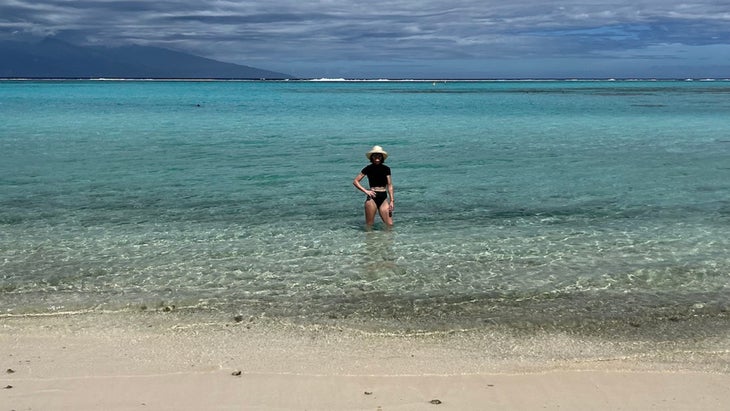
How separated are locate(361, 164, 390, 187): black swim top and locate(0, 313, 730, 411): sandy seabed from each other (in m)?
5.79

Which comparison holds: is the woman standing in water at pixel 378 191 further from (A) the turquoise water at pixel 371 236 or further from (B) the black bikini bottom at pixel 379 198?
(A) the turquoise water at pixel 371 236

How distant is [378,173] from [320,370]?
24.0 feet

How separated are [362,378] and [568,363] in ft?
7.89

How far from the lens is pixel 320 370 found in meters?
7.78

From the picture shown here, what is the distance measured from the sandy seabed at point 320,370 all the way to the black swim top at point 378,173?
5789 mm

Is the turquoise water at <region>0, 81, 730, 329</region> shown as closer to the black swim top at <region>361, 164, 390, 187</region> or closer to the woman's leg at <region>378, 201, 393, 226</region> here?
the woman's leg at <region>378, 201, 393, 226</region>

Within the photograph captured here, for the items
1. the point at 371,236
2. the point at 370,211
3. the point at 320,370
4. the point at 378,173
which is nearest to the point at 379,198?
the point at 370,211

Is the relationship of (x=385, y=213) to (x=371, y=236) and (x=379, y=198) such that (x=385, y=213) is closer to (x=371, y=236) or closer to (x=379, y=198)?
(x=379, y=198)

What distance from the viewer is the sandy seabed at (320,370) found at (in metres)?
6.86

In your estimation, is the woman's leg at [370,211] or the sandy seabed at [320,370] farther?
the woman's leg at [370,211]

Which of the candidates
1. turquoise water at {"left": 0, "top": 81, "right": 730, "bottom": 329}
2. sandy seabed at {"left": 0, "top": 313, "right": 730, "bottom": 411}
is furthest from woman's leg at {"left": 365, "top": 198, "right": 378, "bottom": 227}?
sandy seabed at {"left": 0, "top": 313, "right": 730, "bottom": 411}

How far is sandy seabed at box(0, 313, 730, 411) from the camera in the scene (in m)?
6.86

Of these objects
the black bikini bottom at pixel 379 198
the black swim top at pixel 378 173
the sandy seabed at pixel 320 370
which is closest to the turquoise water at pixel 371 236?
A: the black bikini bottom at pixel 379 198

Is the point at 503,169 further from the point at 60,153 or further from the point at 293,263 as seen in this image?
the point at 60,153
